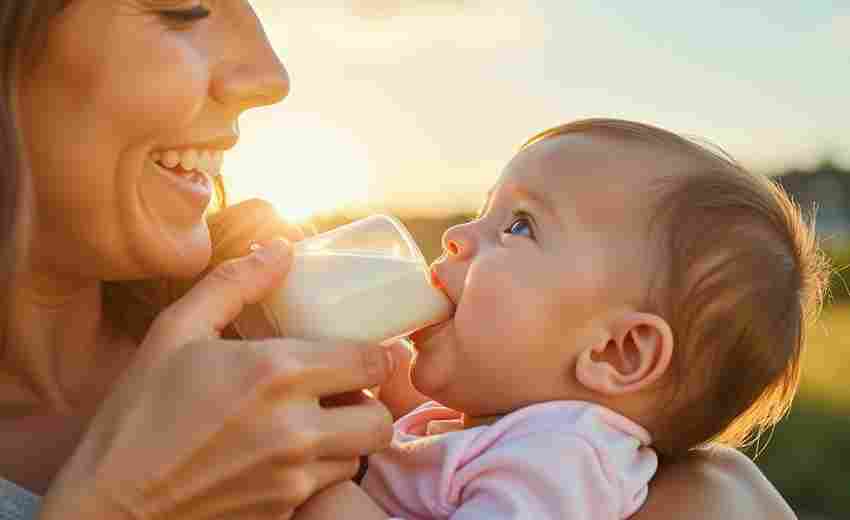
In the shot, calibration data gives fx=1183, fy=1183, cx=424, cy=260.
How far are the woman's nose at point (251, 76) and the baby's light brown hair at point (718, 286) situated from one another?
0.53 metres

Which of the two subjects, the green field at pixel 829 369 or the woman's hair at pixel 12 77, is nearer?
the woman's hair at pixel 12 77

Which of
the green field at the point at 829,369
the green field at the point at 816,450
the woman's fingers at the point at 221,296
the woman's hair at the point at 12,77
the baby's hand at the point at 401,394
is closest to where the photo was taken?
the woman's fingers at the point at 221,296

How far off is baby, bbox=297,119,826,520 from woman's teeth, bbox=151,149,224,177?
44cm

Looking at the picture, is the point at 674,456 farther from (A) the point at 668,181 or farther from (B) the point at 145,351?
(B) the point at 145,351

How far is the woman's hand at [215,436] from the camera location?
1639 mm

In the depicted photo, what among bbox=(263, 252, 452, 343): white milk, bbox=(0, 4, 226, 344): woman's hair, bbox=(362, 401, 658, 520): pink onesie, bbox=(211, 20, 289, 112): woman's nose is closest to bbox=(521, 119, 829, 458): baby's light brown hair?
bbox=(362, 401, 658, 520): pink onesie

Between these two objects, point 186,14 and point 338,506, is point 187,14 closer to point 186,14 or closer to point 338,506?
point 186,14

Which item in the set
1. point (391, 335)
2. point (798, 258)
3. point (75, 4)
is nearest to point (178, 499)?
point (391, 335)

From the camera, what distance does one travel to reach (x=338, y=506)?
1717 millimetres

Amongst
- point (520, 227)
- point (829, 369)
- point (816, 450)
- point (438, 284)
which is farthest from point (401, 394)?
point (829, 369)

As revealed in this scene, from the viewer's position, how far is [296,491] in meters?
1.67

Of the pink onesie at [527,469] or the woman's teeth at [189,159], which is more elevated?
the woman's teeth at [189,159]

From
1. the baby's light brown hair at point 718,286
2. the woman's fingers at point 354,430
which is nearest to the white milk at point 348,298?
the woman's fingers at point 354,430

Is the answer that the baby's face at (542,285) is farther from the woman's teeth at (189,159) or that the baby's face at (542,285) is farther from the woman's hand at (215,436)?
the woman's teeth at (189,159)
